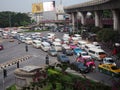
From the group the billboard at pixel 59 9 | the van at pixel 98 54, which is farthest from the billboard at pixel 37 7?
the van at pixel 98 54

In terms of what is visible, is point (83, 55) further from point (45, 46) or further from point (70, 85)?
point (70, 85)

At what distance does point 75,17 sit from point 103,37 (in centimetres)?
4950

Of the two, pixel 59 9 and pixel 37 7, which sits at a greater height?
pixel 37 7

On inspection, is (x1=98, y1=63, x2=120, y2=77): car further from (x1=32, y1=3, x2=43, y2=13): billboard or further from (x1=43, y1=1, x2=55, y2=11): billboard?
(x1=43, y1=1, x2=55, y2=11): billboard


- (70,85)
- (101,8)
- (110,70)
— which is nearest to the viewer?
(70,85)

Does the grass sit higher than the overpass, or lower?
lower

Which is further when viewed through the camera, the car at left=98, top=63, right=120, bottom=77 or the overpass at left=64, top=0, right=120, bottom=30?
the overpass at left=64, top=0, right=120, bottom=30

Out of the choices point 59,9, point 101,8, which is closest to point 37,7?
point 59,9

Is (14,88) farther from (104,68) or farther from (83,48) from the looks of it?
(83,48)

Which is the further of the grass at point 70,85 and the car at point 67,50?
the car at point 67,50

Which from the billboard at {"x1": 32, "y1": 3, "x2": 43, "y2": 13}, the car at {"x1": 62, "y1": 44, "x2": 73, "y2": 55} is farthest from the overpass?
the billboard at {"x1": 32, "y1": 3, "x2": 43, "y2": 13}

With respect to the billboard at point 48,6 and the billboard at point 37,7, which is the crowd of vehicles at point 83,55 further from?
the billboard at point 48,6

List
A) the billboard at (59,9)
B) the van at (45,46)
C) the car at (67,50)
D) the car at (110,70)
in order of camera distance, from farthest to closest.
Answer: the billboard at (59,9)
the van at (45,46)
the car at (67,50)
the car at (110,70)

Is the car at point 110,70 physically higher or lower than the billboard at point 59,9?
lower
